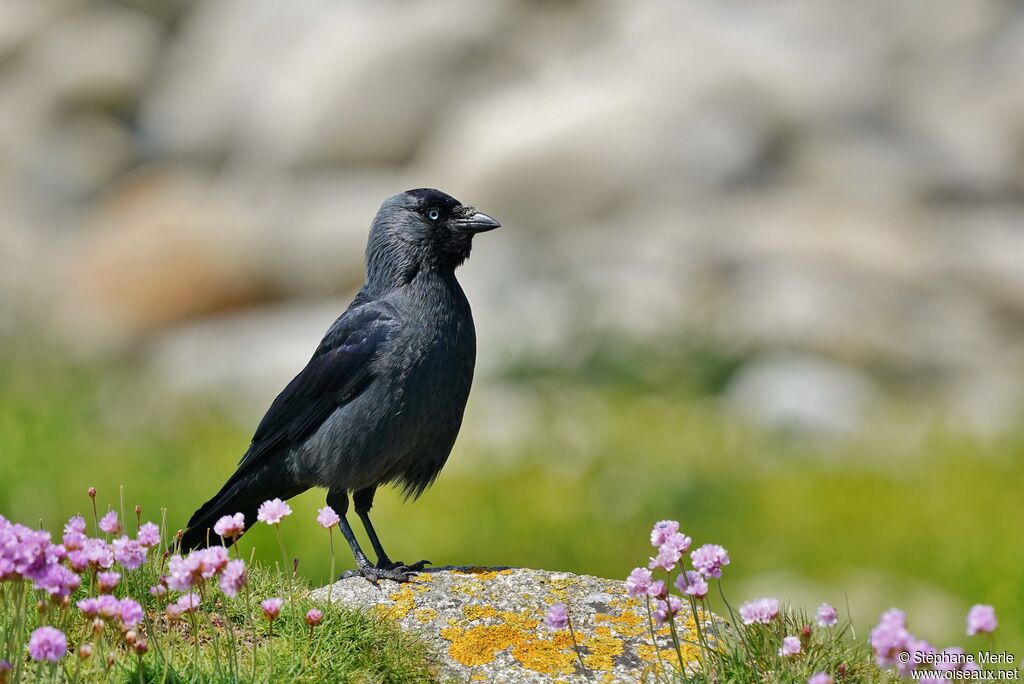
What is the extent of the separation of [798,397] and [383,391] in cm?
896

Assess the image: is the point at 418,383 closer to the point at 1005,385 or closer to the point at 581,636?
the point at 581,636

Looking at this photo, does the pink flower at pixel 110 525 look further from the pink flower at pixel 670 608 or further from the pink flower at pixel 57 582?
the pink flower at pixel 670 608

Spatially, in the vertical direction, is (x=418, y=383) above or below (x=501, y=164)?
below

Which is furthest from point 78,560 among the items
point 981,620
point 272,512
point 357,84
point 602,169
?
point 357,84

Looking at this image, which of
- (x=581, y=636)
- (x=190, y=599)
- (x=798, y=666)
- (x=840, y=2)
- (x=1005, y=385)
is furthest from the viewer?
(x=840, y=2)

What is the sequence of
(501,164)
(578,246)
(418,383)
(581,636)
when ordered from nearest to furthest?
(581,636), (418,383), (578,246), (501,164)

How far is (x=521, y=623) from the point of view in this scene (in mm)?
4066

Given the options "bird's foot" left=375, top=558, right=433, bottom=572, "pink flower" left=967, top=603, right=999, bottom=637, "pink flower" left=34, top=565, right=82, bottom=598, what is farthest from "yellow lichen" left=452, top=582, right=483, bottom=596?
"pink flower" left=967, top=603, right=999, bottom=637

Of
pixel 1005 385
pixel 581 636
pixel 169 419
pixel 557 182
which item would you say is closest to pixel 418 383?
pixel 581 636

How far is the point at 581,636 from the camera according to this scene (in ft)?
13.1

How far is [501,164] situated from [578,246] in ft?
6.59

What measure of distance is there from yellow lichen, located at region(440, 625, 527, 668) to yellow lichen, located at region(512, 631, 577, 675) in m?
0.05

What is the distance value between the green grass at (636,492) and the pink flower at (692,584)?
4676 millimetres

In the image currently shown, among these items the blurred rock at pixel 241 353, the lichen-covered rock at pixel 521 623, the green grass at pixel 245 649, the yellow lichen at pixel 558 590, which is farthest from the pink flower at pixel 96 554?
the blurred rock at pixel 241 353
